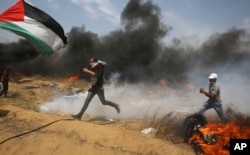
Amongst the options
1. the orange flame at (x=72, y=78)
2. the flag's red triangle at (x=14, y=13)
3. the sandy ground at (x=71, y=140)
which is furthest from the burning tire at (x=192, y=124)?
the orange flame at (x=72, y=78)

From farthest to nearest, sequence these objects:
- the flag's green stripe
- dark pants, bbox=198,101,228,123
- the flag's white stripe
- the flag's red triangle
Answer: dark pants, bbox=198,101,228,123, the flag's white stripe, the flag's red triangle, the flag's green stripe

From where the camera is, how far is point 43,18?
6805mm

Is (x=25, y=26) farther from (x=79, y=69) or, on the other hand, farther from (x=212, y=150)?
(x=79, y=69)

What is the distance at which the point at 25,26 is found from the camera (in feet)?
21.2

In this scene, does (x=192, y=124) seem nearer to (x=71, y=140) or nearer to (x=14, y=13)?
(x=71, y=140)

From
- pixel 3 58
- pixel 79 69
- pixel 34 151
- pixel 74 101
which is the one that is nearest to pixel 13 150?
pixel 34 151

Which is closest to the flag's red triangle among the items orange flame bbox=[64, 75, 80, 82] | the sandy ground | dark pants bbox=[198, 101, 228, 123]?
the sandy ground

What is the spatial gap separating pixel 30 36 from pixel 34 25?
14.4 inches

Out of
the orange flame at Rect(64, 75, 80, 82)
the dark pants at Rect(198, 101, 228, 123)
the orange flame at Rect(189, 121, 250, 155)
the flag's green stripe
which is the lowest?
the orange flame at Rect(189, 121, 250, 155)

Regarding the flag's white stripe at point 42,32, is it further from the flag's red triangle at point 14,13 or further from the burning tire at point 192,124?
the burning tire at point 192,124

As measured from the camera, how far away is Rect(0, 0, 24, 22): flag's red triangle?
6371mm

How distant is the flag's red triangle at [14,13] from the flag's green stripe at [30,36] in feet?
0.51

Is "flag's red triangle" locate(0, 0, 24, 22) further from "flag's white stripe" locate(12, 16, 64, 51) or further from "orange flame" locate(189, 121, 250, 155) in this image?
"orange flame" locate(189, 121, 250, 155)

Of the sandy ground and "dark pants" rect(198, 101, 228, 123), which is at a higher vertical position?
"dark pants" rect(198, 101, 228, 123)
